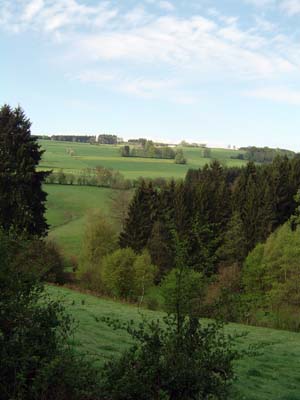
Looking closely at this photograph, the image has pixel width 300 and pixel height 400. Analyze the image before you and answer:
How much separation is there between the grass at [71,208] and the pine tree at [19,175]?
31751mm

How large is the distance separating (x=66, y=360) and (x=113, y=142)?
19027 cm

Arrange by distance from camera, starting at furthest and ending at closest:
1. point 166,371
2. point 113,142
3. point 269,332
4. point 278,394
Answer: point 113,142 → point 269,332 → point 278,394 → point 166,371

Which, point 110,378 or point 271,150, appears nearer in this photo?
point 110,378

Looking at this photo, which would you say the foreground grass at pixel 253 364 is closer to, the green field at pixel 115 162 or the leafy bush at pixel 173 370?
the leafy bush at pixel 173 370

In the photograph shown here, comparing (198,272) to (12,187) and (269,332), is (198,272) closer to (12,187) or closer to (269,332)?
(269,332)

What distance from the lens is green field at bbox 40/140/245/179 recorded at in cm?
12000

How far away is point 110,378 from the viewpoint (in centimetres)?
728

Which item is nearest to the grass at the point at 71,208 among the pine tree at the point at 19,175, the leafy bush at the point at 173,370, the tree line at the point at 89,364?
the pine tree at the point at 19,175

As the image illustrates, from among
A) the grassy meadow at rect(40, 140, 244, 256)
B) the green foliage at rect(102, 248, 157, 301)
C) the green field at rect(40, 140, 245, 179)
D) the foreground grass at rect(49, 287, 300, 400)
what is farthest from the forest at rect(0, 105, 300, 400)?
the green field at rect(40, 140, 245, 179)

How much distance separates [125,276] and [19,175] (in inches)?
555

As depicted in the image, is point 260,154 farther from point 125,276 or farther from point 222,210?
point 125,276

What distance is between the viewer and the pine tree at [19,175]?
36.0 meters

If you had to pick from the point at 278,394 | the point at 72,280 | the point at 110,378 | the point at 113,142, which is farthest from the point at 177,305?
the point at 113,142

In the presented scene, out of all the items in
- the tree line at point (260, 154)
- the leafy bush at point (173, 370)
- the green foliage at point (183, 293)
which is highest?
the tree line at point (260, 154)
